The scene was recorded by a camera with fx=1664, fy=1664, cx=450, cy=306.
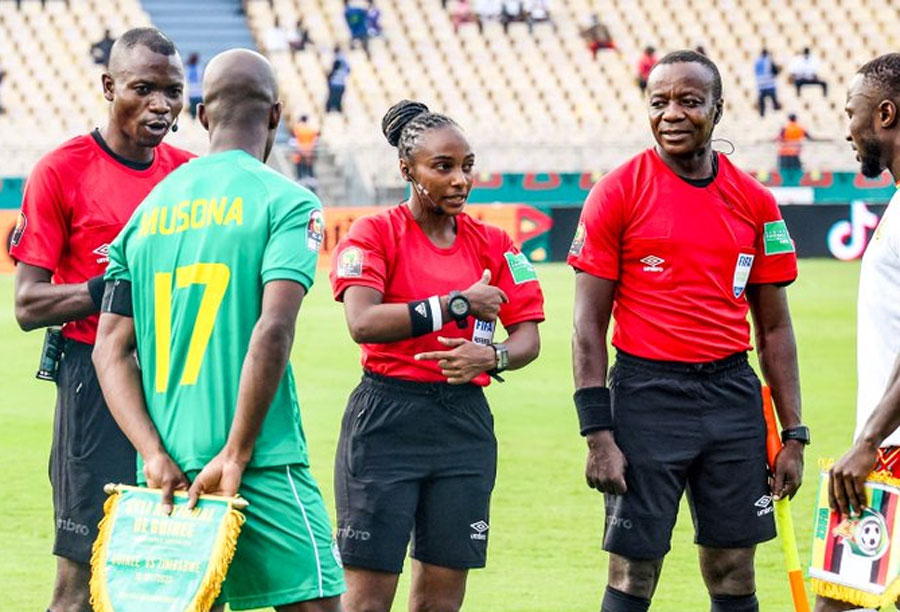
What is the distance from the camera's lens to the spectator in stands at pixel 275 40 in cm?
3462

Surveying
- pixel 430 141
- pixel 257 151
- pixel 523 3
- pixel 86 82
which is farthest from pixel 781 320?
pixel 523 3

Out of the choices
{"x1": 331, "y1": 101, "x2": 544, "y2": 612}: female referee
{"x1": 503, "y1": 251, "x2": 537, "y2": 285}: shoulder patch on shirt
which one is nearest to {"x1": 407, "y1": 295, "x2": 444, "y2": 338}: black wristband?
{"x1": 331, "y1": 101, "x2": 544, "y2": 612}: female referee

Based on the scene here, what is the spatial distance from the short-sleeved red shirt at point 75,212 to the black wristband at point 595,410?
5.75 feet

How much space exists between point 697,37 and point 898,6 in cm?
602

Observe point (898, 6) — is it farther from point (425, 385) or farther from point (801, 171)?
point (425, 385)

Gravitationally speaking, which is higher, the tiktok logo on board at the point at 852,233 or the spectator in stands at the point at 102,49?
the spectator in stands at the point at 102,49

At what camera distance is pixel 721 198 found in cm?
598

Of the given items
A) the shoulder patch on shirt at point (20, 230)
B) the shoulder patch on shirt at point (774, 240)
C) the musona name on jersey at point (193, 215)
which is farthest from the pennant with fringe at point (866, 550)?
the shoulder patch on shirt at point (20, 230)

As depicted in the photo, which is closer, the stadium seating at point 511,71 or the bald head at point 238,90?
the bald head at point 238,90

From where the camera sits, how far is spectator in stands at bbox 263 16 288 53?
34.6 m

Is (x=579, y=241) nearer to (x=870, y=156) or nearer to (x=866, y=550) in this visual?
(x=870, y=156)

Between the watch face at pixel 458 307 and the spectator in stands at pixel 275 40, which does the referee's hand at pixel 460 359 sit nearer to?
the watch face at pixel 458 307

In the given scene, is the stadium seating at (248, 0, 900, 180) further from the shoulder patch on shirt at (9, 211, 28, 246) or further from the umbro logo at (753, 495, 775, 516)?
the shoulder patch on shirt at (9, 211, 28, 246)

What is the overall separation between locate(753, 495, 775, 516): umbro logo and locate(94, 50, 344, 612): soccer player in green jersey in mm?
1824
